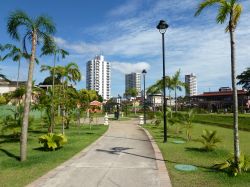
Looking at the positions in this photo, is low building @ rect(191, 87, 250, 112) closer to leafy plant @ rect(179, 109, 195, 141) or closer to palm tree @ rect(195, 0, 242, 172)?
leafy plant @ rect(179, 109, 195, 141)

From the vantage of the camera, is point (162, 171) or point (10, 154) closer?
point (162, 171)

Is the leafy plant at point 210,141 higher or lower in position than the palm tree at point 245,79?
lower

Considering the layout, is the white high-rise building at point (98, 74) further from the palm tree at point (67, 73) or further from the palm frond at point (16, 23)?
the palm frond at point (16, 23)

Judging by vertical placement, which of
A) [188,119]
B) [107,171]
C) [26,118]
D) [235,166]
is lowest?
[107,171]

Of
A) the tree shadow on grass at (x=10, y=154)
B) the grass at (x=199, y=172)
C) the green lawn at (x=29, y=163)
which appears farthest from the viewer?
the tree shadow on grass at (x=10, y=154)

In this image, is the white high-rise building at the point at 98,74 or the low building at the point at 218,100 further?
the white high-rise building at the point at 98,74

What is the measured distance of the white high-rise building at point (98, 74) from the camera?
175500 mm

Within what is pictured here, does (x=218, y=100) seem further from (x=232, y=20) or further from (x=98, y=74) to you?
(x=232, y=20)

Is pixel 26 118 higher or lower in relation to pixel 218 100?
lower

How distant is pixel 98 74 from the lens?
17750 centimetres

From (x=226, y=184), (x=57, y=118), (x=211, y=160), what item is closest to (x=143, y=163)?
(x=211, y=160)

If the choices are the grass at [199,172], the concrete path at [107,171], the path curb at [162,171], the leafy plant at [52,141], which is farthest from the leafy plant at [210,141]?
the leafy plant at [52,141]

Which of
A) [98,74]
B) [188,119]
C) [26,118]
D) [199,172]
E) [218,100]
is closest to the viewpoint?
[199,172]

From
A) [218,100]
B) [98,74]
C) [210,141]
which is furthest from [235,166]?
[98,74]
